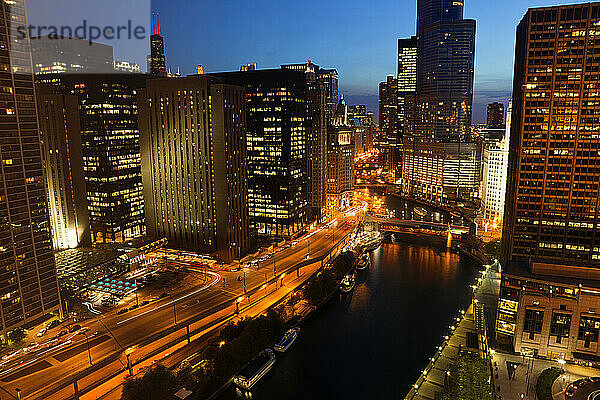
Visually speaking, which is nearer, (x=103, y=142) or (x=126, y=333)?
(x=126, y=333)

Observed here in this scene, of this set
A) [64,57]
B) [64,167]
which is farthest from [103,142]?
[64,57]

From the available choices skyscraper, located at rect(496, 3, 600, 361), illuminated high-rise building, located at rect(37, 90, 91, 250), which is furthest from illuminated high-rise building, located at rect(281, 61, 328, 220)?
illuminated high-rise building, located at rect(37, 90, 91, 250)

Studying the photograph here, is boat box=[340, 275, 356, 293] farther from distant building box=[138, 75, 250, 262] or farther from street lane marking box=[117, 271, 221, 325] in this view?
street lane marking box=[117, 271, 221, 325]

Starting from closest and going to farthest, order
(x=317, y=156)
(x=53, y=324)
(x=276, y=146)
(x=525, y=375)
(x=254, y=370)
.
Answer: (x=525, y=375), (x=254, y=370), (x=53, y=324), (x=276, y=146), (x=317, y=156)

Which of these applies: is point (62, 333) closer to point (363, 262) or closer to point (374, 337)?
point (374, 337)

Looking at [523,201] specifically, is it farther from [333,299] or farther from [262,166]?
[262,166]

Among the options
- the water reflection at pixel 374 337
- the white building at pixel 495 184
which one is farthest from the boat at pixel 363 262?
the white building at pixel 495 184

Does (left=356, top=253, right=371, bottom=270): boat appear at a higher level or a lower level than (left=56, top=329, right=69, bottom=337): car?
lower
